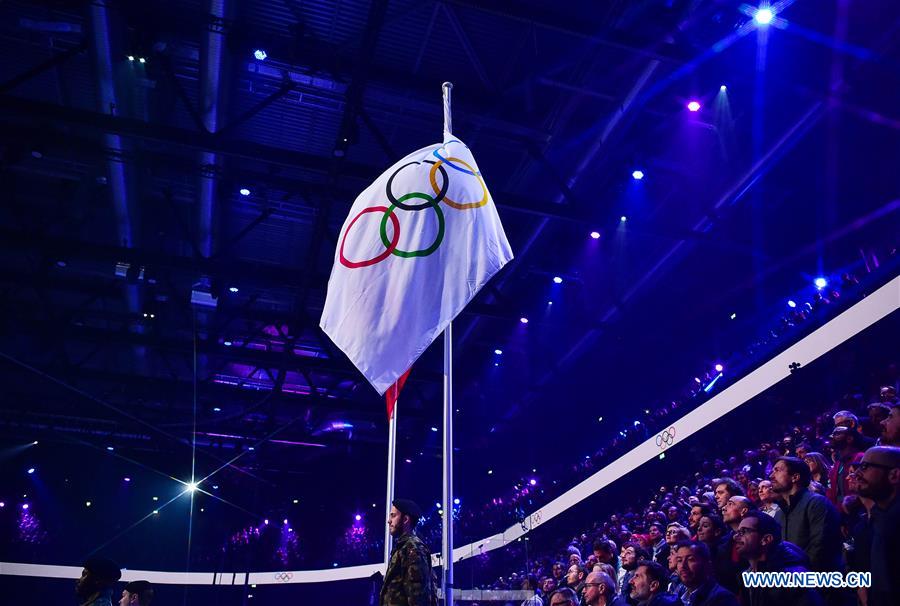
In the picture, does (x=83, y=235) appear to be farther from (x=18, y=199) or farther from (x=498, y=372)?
(x=498, y=372)

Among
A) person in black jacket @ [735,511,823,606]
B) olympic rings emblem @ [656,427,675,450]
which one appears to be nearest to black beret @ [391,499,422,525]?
person in black jacket @ [735,511,823,606]

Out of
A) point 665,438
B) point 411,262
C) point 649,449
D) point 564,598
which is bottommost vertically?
point 564,598

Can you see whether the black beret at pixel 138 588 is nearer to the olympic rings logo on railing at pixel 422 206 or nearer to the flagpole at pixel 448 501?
the olympic rings logo on railing at pixel 422 206

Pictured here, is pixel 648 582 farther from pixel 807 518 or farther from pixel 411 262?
pixel 411 262

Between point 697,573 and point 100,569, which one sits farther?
point 100,569

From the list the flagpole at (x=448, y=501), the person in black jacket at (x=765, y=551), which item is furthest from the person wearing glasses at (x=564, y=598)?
the flagpole at (x=448, y=501)

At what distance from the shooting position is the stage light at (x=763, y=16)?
707 cm

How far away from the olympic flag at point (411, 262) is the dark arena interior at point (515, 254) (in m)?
0.02

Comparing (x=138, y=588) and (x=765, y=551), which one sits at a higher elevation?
(x=765, y=551)

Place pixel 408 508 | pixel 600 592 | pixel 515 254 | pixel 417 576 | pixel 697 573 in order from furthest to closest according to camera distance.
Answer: pixel 515 254
pixel 600 592
pixel 697 573
pixel 408 508
pixel 417 576

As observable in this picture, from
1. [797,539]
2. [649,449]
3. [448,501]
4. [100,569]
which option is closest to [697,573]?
[797,539]

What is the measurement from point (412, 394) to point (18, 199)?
9048 mm

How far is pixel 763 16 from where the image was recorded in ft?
23.2

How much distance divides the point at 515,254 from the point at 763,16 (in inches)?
204
